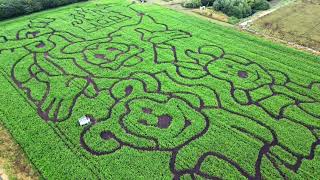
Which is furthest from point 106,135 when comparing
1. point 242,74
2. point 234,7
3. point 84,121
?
point 234,7

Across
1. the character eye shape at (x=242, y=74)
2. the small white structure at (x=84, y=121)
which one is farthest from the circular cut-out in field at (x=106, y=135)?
the character eye shape at (x=242, y=74)

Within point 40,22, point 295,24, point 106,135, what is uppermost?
point 295,24

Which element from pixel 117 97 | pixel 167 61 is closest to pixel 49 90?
pixel 117 97

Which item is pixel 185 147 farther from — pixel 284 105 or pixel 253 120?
pixel 284 105

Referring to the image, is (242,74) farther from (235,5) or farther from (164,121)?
(235,5)

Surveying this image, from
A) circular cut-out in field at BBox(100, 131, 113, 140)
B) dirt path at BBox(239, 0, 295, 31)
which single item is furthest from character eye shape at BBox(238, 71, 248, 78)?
circular cut-out in field at BBox(100, 131, 113, 140)

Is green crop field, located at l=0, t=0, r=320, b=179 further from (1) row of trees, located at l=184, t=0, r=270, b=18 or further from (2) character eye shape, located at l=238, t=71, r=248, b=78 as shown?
(1) row of trees, located at l=184, t=0, r=270, b=18
